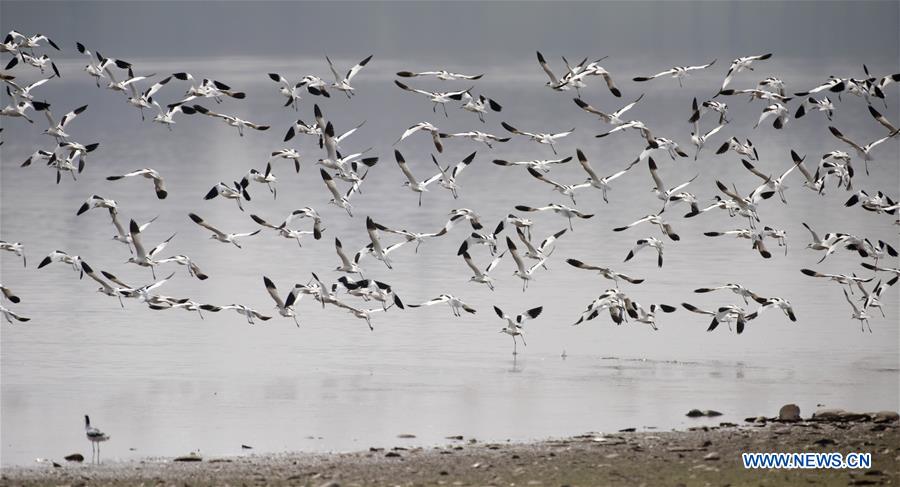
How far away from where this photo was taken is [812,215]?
46781 mm

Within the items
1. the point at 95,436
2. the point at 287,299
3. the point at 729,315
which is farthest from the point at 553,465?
the point at 287,299

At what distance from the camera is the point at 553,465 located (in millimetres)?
17891

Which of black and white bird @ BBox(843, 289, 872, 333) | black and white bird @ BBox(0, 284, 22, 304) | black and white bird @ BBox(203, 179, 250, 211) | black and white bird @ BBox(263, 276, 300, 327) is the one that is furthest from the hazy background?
black and white bird @ BBox(203, 179, 250, 211)

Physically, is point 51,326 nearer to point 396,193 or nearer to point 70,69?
point 396,193

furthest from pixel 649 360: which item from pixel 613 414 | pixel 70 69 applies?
pixel 70 69

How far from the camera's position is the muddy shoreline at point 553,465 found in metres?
17.2

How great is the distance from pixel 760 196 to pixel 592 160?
3898 cm

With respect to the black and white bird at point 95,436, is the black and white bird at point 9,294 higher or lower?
higher

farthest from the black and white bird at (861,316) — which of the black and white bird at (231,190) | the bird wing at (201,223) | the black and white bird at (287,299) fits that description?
the bird wing at (201,223)

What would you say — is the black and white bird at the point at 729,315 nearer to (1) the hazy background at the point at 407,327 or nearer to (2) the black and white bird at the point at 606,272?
(1) the hazy background at the point at 407,327

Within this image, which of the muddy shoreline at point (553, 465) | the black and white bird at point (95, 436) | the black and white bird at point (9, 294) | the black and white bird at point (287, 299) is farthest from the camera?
the black and white bird at point (287, 299)

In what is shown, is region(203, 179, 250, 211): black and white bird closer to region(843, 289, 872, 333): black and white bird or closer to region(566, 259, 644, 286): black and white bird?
region(566, 259, 644, 286): black and white bird

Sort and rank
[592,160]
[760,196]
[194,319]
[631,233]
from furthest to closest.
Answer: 1. [592,160]
2. [631,233]
3. [194,319]
4. [760,196]

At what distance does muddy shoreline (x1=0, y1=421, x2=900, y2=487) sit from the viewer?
679 inches
